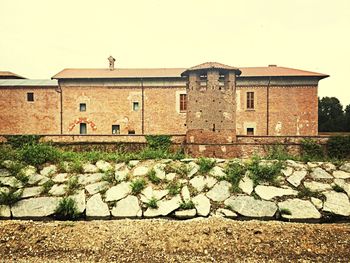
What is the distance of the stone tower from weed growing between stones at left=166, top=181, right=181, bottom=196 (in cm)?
434

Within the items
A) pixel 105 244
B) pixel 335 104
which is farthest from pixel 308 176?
pixel 335 104

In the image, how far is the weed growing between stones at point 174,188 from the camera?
7.14m

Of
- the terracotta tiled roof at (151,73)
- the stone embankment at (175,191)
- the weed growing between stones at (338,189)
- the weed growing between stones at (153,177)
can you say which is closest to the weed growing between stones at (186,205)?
the stone embankment at (175,191)

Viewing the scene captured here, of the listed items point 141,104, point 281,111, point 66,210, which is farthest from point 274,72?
point 66,210

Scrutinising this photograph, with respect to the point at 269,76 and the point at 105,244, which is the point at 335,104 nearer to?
A: the point at 269,76

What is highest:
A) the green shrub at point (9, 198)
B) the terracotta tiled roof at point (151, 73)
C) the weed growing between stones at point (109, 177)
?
the terracotta tiled roof at point (151, 73)

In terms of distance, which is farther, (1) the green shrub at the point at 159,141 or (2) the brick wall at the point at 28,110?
(2) the brick wall at the point at 28,110

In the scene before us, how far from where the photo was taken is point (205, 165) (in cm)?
825

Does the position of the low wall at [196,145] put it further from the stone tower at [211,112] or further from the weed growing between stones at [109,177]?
the weed growing between stones at [109,177]

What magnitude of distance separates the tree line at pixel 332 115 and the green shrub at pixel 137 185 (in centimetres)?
3697

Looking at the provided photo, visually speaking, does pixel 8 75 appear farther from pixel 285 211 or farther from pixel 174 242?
pixel 285 211

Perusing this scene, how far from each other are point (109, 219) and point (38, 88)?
19292 millimetres

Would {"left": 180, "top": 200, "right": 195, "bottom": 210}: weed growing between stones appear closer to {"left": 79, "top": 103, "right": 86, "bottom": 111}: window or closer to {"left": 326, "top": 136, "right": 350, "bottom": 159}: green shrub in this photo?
{"left": 326, "top": 136, "right": 350, "bottom": 159}: green shrub

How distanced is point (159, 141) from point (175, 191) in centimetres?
532
